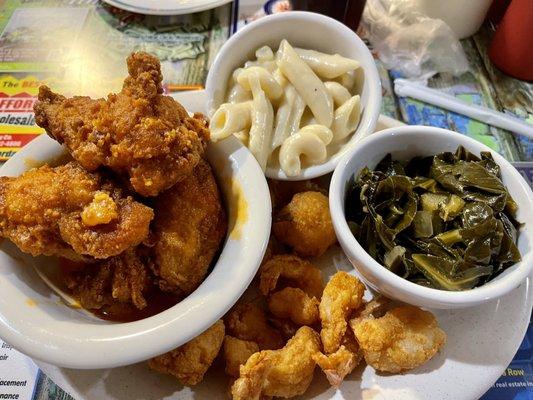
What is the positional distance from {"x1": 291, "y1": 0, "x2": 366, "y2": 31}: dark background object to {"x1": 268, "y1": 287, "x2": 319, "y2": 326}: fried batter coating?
4.67ft

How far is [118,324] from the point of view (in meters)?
1.11

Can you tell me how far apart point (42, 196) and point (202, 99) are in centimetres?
76

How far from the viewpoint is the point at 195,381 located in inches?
46.8

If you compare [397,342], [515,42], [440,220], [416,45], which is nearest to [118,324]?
[397,342]

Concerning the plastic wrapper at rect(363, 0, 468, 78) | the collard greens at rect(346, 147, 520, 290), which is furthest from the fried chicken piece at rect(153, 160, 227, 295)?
the plastic wrapper at rect(363, 0, 468, 78)

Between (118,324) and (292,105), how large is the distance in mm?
910

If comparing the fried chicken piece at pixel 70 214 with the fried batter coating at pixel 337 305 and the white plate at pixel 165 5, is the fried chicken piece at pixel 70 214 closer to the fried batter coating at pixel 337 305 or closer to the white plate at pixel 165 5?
the fried batter coating at pixel 337 305

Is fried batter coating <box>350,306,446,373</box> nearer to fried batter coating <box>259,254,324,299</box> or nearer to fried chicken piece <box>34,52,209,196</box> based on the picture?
fried batter coating <box>259,254,324,299</box>

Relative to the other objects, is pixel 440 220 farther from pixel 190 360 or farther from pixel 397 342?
pixel 190 360

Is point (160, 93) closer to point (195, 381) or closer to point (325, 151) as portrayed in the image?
point (325, 151)

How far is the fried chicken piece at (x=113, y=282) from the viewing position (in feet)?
3.91

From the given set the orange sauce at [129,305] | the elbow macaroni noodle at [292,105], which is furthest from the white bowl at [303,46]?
the orange sauce at [129,305]

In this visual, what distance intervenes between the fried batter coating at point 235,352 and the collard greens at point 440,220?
1.40 ft

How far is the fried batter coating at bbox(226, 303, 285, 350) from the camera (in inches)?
51.4
